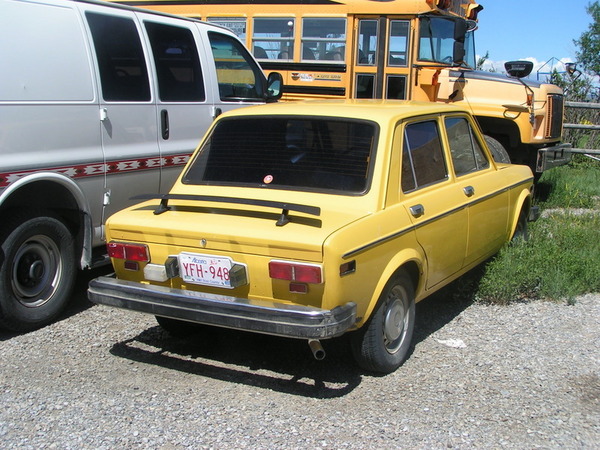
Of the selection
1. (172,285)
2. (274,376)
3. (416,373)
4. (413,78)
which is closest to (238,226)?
(172,285)

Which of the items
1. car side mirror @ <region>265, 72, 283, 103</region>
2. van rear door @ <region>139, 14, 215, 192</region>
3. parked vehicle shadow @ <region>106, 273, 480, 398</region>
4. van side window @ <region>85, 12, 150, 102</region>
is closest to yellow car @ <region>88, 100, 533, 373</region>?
parked vehicle shadow @ <region>106, 273, 480, 398</region>

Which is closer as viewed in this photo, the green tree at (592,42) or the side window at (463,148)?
the side window at (463,148)

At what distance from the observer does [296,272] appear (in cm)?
379

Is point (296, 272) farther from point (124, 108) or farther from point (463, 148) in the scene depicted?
point (124, 108)

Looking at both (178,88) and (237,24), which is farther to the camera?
(237,24)

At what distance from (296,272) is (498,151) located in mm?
5988

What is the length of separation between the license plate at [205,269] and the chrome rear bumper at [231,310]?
8cm

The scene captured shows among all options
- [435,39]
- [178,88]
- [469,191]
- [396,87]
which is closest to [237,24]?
[396,87]

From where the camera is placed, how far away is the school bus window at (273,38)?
1000 centimetres

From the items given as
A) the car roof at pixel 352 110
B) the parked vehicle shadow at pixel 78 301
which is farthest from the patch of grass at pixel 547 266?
the parked vehicle shadow at pixel 78 301

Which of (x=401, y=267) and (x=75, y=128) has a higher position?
A: (x=75, y=128)

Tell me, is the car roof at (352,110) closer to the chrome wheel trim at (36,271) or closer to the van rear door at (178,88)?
the van rear door at (178,88)

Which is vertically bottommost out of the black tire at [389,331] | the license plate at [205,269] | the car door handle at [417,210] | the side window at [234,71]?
the black tire at [389,331]

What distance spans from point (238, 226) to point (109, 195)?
2.02 meters
